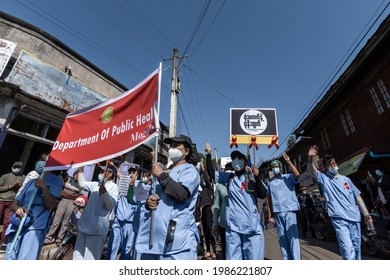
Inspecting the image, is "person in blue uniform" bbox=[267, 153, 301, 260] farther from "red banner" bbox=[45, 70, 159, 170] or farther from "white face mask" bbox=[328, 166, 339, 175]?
"red banner" bbox=[45, 70, 159, 170]

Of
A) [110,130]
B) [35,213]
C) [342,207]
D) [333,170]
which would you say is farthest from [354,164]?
[35,213]

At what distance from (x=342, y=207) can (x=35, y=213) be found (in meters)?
4.71

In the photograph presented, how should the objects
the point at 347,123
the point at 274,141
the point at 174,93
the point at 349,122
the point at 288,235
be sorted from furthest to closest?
the point at 347,123 < the point at 349,122 < the point at 174,93 < the point at 274,141 < the point at 288,235

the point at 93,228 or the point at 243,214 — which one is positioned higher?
the point at 243,214

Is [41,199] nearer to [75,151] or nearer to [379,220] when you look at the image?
[75,151]

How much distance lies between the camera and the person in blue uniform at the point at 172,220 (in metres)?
1.87

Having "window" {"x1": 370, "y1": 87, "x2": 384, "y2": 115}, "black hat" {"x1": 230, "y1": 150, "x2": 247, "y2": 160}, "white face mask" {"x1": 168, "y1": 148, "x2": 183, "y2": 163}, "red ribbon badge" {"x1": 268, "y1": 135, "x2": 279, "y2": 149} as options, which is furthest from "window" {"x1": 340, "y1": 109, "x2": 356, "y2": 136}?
"white face mask" {"x1": 168, "y1": 148, "x2": 183, "y2": 163}

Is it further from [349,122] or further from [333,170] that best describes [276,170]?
[349,122]

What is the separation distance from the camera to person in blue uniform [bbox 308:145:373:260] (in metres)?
3.33

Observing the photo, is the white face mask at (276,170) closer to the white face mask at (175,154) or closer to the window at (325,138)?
the white face mask at (175,154)

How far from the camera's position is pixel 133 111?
2725mm

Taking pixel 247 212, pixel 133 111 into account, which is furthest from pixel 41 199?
pixel 247 212

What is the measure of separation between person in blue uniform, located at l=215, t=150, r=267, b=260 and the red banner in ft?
5.90

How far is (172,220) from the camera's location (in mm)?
1923
